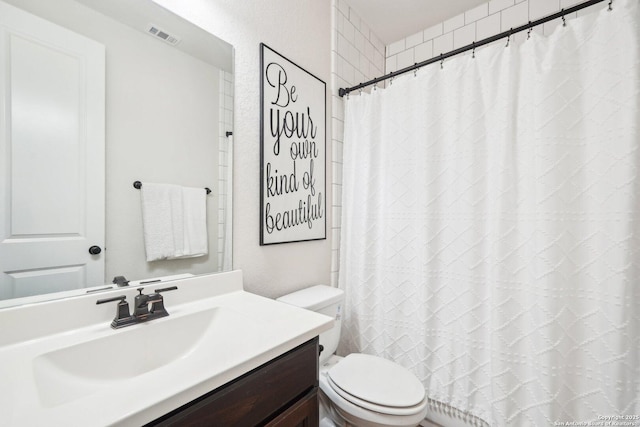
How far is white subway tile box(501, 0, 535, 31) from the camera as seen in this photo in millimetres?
1572

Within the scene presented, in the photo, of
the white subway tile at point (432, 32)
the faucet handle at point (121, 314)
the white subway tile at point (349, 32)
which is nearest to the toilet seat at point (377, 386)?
the faucet handle at point (121, 314)

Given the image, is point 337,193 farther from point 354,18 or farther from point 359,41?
point 354,18

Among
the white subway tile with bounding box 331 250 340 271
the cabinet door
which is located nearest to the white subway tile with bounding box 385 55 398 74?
the white subway tile with bounding box 331 250 340 271

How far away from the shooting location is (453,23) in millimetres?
Result: 1812

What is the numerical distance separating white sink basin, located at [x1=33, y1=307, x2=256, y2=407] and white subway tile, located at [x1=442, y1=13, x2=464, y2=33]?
2.10 metres

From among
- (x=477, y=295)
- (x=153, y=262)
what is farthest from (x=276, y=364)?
(x=477, y=295)

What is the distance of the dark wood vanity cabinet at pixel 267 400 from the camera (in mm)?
537

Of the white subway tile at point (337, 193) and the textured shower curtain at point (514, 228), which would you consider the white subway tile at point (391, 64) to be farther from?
the white subway tile at point (337, 193)

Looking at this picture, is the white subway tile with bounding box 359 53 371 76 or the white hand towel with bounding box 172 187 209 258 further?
the white subway tile with bounding box 359 53 371 76

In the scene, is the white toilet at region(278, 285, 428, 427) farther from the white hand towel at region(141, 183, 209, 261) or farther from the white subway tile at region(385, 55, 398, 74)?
the white subway tile at region(385, 55, 398, 74)

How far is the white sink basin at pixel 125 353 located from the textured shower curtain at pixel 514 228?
942 mm

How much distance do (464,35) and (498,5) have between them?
0.21m

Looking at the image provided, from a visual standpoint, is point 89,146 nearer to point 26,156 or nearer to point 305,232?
point 26,156

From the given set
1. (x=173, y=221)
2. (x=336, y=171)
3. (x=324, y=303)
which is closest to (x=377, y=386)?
(x=324, y=303)
